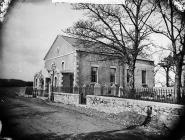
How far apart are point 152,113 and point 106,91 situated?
6.62 m

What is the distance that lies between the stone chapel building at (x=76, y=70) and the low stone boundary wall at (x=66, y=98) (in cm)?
161

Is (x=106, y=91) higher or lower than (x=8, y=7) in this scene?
lower

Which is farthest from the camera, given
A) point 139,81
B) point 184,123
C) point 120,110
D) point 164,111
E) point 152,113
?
point 139,81

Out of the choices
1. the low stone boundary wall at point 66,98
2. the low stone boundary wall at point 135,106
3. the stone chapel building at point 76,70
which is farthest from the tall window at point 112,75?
the low stone boundary wall at point 135,106

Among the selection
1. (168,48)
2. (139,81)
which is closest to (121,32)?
(168,48)

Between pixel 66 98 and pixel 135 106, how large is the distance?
744cm

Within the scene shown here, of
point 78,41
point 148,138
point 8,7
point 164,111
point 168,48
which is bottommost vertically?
point 148,138

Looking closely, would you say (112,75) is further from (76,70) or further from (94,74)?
(76,70)

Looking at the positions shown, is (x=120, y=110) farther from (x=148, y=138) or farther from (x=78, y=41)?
(x=78, y=41)

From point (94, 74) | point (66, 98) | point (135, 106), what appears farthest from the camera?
point (94, 74)

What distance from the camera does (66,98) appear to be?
13586 mm

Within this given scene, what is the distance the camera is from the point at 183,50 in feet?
15.1

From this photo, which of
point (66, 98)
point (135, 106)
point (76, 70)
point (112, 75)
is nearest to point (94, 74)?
point (76, 70)

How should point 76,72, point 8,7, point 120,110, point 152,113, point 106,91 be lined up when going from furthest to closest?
point 76,72, point 106,91, point 120,110, point 152,113, point 8,7
